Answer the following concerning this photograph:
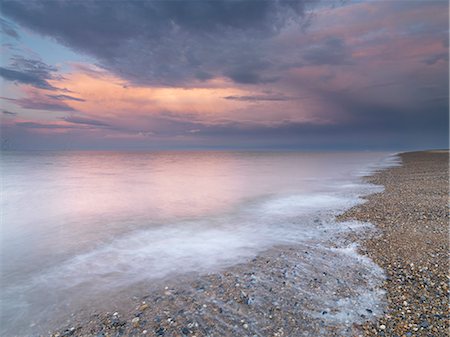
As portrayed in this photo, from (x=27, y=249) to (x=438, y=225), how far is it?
1499cm

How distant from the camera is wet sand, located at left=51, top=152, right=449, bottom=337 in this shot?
4809 mm

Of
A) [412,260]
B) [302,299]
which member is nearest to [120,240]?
[302,299]

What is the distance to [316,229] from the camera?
10859 millimetres

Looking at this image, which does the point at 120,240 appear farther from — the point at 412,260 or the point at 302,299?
the point at 412,260

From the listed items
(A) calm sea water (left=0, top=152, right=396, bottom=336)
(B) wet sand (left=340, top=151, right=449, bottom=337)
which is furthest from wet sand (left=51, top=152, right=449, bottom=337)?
(A) calm sea water (left=0, top=152, right=396, bottom=336)

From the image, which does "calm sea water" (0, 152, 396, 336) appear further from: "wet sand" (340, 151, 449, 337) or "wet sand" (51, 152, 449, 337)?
"wet sand" (340, 151, 449, 337)

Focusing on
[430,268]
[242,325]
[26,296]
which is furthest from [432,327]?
[26,296]

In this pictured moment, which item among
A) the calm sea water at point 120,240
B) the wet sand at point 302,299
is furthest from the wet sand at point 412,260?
the calm sea water at point 120,240

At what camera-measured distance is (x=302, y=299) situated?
224 inches

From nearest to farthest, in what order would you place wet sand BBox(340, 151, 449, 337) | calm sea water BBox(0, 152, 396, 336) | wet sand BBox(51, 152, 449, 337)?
wet sand BBox(340, 151, 449, 337)
wet sand BBox(51, 152, 449, 337)
calm sea water BBox(0, 152, 396, 336)

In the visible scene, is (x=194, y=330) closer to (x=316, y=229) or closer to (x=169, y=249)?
(x=169, y=249)

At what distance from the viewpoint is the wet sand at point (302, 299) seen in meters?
4.81

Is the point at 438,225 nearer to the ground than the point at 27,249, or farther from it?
farther from it

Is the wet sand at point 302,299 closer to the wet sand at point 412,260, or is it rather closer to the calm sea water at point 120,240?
the wet sand at point 412,260
